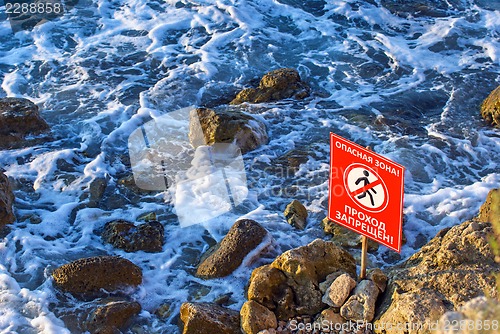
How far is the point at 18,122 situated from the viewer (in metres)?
8.81

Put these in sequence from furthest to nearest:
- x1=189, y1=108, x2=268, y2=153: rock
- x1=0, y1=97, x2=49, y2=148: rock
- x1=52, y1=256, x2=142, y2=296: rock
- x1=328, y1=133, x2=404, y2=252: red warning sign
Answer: x1=0, y1=97, x2=49, y2=148: rock → x1=189, y1=108, x2=268, y2=153: rock → x1=52, y1=256, x2=142, y2=296: rock → x1=328, y1=133, x2=404, y2=252: red warning sign

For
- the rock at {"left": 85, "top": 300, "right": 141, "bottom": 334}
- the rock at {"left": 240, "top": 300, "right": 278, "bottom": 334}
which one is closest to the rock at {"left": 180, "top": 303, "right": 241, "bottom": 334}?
the rock at {"left": 240, "top": 300, "right": 278, "bottom": 334}

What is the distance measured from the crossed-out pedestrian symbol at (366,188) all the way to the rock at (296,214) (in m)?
2.10

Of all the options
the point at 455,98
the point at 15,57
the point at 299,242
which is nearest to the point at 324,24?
the point at 455,98

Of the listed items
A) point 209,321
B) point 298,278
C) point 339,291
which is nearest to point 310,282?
point 298,278

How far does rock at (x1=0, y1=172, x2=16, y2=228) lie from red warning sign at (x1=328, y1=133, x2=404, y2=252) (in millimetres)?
3859

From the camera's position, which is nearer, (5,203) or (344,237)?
(344,237)

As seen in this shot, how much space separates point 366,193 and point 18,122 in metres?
5.72

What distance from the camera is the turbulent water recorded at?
258 inches

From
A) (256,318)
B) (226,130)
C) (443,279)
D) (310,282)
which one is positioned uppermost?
(443,279)

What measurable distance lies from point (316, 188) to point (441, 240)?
2.45 metres

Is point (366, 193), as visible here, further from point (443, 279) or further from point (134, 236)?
point (134, 236)

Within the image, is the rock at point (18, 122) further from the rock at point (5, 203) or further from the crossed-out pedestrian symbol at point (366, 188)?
the crossed-out pedestrian symbol at point (366, 188)

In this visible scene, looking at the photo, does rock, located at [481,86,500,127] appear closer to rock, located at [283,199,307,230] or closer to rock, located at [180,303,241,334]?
rock, located at [283,199,307,230]
